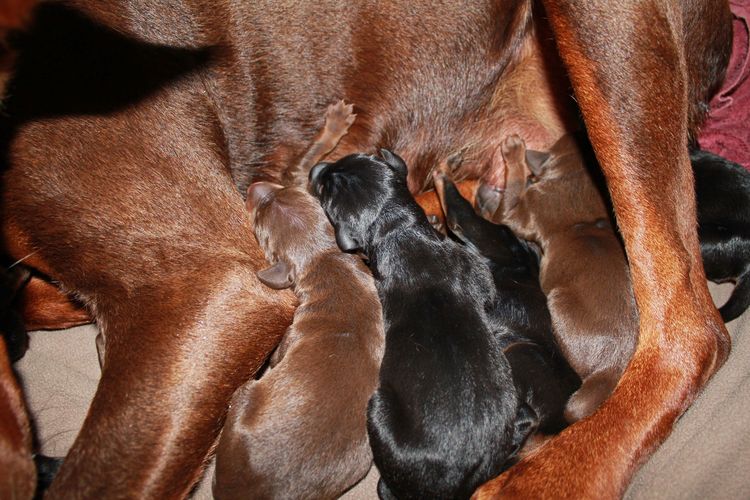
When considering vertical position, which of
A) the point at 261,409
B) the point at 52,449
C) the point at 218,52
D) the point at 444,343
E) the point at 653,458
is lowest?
the point at 52,449

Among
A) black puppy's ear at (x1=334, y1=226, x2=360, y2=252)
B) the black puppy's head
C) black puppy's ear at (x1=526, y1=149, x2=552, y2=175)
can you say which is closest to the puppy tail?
black puppy's ear at (x1=526, y1=149, x2=552, y2=175)

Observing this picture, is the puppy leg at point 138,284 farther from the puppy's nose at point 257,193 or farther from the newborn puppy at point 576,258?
the newborn puppy at point 576,258

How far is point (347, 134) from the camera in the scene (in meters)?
2.72

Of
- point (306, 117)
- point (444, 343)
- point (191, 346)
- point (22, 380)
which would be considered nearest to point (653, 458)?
point (444, 343)

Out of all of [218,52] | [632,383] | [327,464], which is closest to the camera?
[327,464]

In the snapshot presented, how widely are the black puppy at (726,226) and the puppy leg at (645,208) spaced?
32 cm

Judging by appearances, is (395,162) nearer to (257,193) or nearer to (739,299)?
(257,193)

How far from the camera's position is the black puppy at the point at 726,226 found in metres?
2.54

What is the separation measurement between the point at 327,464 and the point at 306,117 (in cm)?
126

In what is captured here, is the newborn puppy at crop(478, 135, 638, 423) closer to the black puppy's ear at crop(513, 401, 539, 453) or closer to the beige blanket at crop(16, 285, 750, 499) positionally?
the black puppy's ear at crop(513, 401, 539, 453)

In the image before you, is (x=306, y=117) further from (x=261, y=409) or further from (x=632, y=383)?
(x=632, y=383)

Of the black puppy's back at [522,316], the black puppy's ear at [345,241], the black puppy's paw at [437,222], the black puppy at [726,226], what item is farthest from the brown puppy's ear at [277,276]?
the black puppy at [726,226]

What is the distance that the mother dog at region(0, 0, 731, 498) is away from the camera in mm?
2047

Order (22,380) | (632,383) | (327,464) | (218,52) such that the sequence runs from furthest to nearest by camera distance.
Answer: (22,380), (218,52), (632,383), (327,464)
